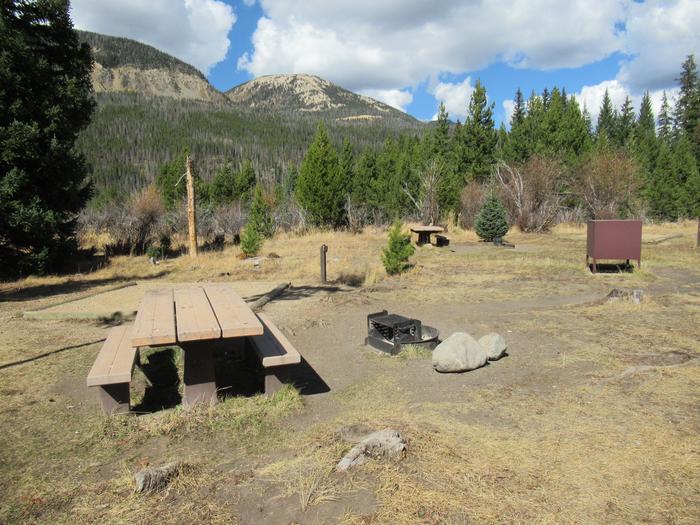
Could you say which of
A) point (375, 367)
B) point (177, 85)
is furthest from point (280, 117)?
point (375, 367)

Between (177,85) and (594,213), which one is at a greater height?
(177,85)

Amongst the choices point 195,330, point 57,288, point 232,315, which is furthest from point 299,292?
point 195,330

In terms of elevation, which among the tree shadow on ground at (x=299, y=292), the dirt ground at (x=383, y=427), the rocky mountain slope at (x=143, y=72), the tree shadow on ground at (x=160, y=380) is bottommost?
the tree shadow on ground at (x=160, y=380)

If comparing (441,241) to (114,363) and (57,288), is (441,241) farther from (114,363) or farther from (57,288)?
(114,363)

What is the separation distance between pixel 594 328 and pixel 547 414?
3.13 meters

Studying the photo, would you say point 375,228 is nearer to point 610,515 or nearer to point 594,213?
point 594,213

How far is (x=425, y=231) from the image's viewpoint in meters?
18.2

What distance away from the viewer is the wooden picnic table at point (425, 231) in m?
18.1

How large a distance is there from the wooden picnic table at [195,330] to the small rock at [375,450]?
1.17 m

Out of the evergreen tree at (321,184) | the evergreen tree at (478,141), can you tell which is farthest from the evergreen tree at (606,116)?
the evergreen tree at (321,184)

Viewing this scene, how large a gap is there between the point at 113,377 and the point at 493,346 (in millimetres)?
3597

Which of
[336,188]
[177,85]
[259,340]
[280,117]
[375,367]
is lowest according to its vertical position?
[375,367]

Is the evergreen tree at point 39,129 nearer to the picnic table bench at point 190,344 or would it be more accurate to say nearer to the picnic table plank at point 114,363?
the picnic table plank at point 114,363

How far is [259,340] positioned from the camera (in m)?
4.64
